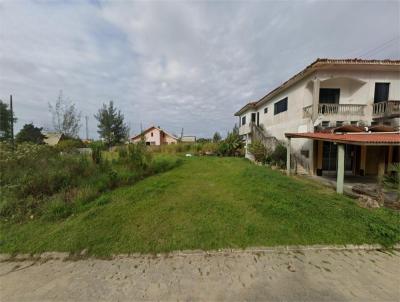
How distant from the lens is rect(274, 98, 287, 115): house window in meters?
13.1

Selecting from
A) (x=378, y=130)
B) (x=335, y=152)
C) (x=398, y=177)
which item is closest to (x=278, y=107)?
(x=335, y=152)

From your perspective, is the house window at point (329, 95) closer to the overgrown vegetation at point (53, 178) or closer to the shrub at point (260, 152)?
the shrub at point (260, 152)

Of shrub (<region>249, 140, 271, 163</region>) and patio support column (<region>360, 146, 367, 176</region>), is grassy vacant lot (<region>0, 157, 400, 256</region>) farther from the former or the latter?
shrub (<region>249, 140, 271, 163</region>)

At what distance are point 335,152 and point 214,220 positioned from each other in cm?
987

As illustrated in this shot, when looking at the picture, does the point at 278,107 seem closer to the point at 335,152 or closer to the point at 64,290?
the point at 335,152

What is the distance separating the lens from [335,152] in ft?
34.4

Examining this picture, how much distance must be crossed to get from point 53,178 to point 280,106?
14162 millimetres

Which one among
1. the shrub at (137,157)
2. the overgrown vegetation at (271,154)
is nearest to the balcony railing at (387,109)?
the overgrown vegetation at (271,154)

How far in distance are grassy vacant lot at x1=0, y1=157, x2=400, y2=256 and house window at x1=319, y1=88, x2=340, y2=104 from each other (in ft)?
24.0

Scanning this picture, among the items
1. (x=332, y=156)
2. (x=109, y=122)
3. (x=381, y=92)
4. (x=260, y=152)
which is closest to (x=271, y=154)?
(x=260, y=152)

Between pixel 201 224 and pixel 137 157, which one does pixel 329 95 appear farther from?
pixel 137 157

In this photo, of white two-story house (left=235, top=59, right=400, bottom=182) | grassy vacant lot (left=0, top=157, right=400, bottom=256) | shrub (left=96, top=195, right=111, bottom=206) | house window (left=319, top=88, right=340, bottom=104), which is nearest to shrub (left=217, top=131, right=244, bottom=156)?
white two-story house (left=235, top=59, right=400, bottom=182)

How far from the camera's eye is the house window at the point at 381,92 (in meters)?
10.4

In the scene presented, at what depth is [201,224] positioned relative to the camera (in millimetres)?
4098
